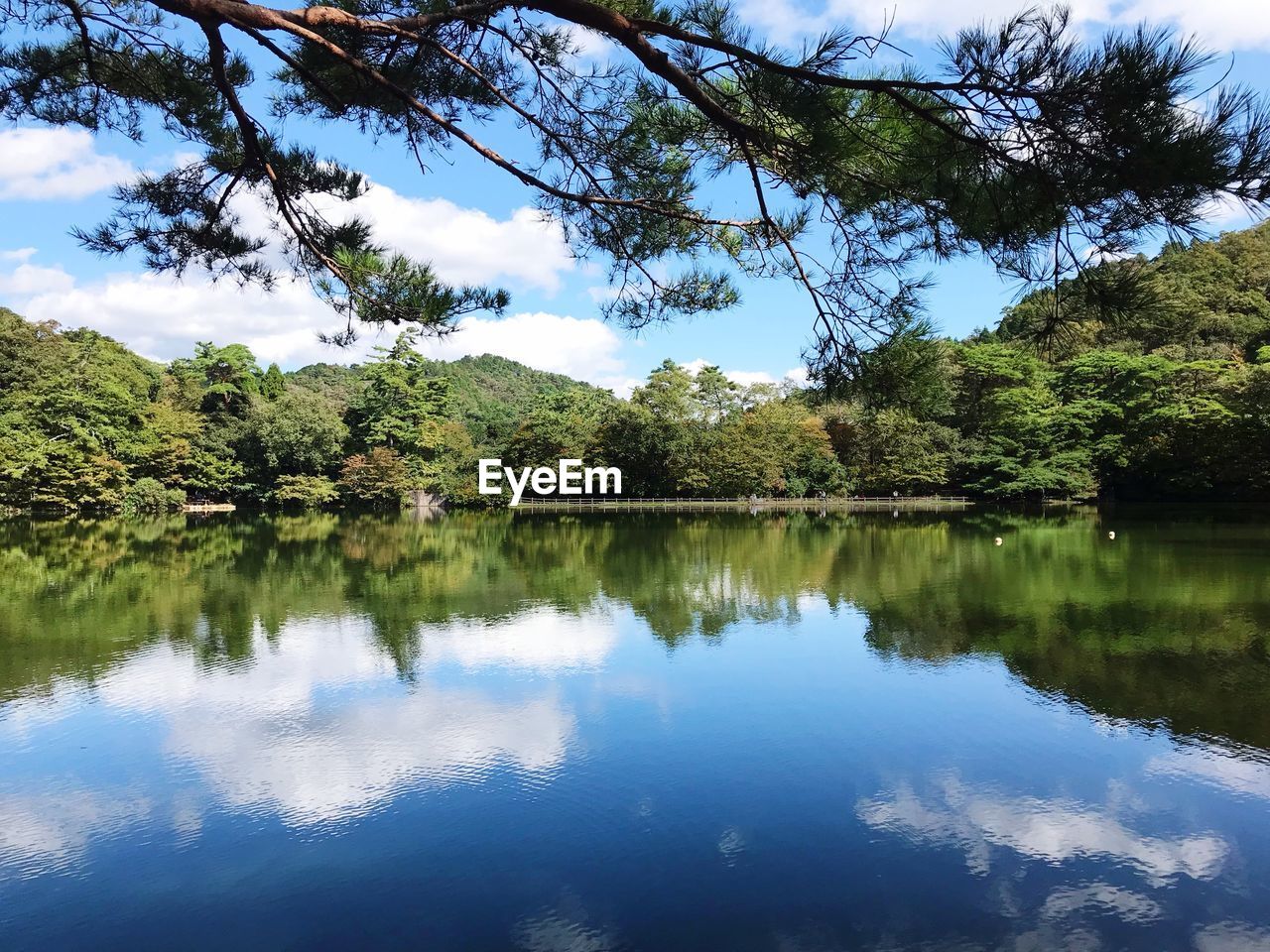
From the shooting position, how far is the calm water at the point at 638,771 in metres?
2.62

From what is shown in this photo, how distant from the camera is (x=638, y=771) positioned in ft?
12.5

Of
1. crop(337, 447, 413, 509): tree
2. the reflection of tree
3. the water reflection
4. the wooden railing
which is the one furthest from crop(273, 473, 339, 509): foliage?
the water reflection

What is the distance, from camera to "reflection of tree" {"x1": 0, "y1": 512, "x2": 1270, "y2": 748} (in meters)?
5.59

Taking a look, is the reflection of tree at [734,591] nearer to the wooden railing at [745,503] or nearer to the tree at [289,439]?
the wooden railing at [745,503]

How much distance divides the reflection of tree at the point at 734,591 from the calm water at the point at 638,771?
0.07 metres

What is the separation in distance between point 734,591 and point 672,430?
15063mm

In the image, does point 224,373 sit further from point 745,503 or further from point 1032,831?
point 1032,831

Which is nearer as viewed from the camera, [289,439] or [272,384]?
[289,439]

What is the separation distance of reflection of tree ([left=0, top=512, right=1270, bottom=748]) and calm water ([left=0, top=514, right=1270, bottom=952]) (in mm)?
69

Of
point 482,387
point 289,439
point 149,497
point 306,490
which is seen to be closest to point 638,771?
point 149,497

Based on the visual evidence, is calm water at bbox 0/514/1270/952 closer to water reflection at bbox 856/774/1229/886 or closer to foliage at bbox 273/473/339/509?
water reflection at bbox 856/774/1229/886

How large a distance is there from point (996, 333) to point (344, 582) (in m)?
26.8

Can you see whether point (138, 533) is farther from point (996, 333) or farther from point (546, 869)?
point (996, 333)

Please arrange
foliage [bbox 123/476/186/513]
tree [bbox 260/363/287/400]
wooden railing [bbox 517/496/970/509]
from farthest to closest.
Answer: tree [bbox 260/363/287/400] < wooden railing [bbox 517/496/970/509] < foliage [bbox 123/476/186/513]
